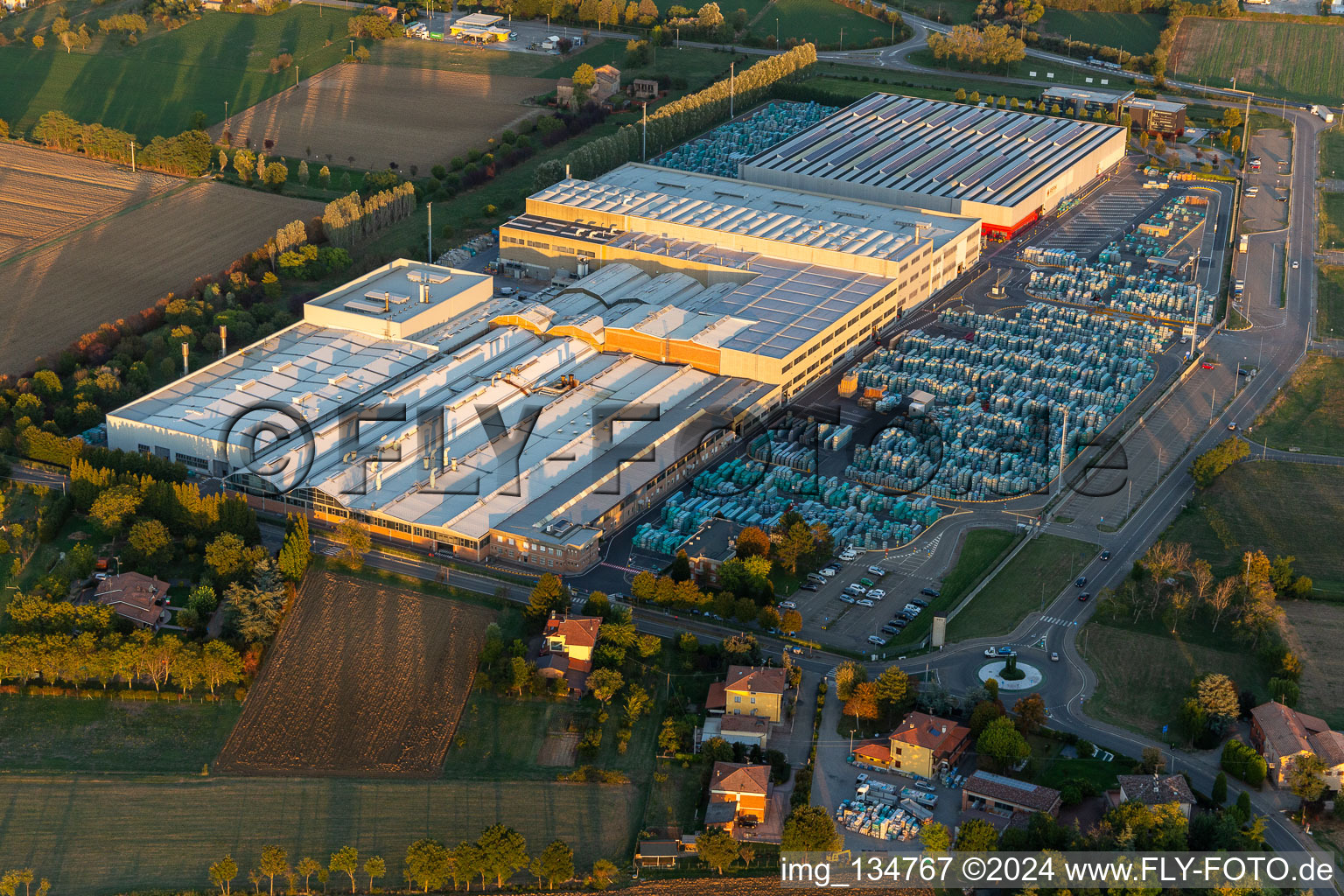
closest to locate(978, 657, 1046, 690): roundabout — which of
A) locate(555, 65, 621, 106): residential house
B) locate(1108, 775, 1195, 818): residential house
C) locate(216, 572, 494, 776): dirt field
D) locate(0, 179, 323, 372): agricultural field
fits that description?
locate(1108, 775, 1195, 818): residential house

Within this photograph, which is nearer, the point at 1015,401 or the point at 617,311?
the point at 1015,401

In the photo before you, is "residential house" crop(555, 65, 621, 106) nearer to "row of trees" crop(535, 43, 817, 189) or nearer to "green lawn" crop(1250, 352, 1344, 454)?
"row of trees" crop(535, 43, 817, 189)

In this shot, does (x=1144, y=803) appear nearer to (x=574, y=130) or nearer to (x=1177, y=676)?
(x=1177, y=676)

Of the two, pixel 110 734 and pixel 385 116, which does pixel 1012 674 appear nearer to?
pixel 110 734

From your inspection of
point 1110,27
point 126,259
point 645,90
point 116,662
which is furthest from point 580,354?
point 1110,27

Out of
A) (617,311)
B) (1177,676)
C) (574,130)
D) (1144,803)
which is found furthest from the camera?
(574,130)

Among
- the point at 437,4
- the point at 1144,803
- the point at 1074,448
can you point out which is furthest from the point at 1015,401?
the point at 437,4
